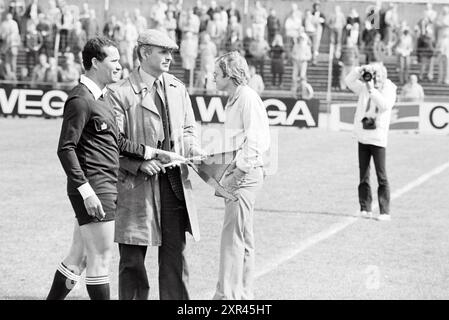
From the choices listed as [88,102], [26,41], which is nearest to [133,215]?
[88,102]

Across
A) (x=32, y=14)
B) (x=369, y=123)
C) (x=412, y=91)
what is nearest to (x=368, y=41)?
(x=412, y=91)

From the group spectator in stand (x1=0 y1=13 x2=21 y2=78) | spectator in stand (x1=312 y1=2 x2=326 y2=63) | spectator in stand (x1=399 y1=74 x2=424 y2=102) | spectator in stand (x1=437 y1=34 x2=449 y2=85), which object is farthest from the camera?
spectator in stand (x1=312 y1=2 x2=326 y2=63)

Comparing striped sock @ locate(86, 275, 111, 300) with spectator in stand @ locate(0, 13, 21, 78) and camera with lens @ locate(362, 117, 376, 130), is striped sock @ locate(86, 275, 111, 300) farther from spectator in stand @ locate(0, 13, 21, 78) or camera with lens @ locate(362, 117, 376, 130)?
spectator in stand @ locate(0, 13, 21, 78)

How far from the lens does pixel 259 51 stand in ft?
103

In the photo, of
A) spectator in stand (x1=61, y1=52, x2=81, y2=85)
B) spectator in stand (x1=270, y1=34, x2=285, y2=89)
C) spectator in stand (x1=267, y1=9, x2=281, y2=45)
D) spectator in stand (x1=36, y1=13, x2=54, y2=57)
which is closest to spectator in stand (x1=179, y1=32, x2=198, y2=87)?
spectator in stand (x1=270, y1=34, x2=285, y2=89)

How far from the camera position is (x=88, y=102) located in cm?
659

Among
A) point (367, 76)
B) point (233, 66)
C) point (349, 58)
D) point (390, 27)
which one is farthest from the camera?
point (390, 27)

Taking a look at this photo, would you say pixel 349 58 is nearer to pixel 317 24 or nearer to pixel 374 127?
pixel 317 24

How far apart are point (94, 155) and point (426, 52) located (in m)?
25.8

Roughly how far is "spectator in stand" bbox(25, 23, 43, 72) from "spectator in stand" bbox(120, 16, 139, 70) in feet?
9.01

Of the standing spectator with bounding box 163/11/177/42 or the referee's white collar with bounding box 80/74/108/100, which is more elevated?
the referee's white collar with bounding box 80/74/108/100

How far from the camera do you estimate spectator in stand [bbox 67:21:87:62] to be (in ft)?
104

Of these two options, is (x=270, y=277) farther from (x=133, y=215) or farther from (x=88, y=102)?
(x=88, y=102)

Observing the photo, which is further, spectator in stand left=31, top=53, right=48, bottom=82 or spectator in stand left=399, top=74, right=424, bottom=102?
spectator in stand left=31, top=53, right=48, bottom=82
